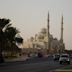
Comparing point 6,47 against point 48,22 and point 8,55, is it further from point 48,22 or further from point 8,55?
point 48,22

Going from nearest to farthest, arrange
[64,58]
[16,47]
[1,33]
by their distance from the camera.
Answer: [64,58], [1,33], [16,47]

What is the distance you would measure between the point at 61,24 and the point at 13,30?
7700cm

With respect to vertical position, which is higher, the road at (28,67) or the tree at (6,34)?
the tree at (6,34)

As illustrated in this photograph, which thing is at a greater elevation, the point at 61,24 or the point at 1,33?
the point at 61,24

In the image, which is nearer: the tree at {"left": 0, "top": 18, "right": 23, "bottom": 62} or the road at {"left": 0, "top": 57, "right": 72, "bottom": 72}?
the road at {"left": 0, "top": 57, "right": 72, "bottom": 72}

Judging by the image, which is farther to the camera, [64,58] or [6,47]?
[6,47]

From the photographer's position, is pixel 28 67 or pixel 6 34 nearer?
pixel 28 67

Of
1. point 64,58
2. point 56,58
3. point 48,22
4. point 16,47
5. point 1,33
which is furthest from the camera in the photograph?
point 48,22

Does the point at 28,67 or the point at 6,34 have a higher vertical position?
the point at 6,34

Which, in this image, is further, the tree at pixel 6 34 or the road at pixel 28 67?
the tree at pixel 6 34

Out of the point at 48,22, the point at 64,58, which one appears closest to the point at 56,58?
the point at 64,58

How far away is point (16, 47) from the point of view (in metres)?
71.4

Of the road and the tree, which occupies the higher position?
the tree

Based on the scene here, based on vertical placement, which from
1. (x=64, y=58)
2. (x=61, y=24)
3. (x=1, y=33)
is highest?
(x=61, y=24)
